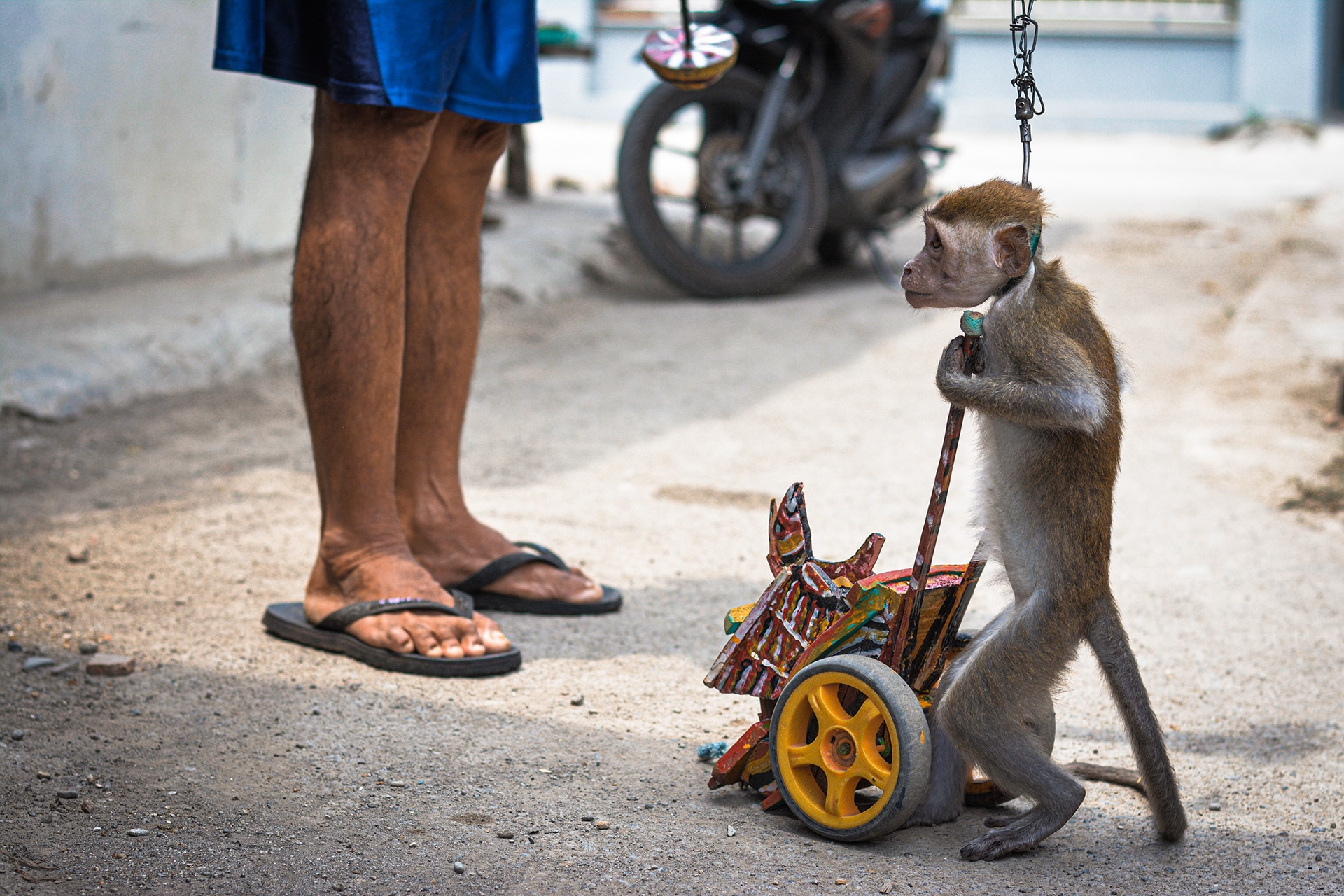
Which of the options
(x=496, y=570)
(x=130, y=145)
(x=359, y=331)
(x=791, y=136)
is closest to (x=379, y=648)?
(x=496, y=570)

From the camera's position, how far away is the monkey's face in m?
1.71

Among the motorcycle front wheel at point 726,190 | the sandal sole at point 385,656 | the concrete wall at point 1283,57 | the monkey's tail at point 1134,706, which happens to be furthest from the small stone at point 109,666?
the concrete wall at point 1283,57

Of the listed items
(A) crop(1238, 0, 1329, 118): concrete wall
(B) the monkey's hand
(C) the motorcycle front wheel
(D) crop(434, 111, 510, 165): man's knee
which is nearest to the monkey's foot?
(B) the monkey's hand

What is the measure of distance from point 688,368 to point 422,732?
287 cm

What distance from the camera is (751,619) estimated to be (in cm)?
186

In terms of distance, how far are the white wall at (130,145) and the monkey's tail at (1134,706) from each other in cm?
385

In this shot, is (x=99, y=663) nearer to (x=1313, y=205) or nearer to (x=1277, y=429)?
(x=1277, y=429)

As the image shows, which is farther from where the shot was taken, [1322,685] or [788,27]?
[788,27]

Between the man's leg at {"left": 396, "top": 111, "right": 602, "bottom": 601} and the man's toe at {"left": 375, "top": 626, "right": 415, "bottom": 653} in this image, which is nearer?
Answer: the man's toe at {"left": 375, "top": 626, "right": 415, "bottom": 653}

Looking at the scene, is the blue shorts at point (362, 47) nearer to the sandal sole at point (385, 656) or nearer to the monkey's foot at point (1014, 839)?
the sandal sole at point (385, 656)

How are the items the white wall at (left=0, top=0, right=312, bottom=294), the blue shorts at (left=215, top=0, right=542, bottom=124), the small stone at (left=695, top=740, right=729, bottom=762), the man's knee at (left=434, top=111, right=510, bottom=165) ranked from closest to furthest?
the small stone at (left=695, top=740, right=729, bottom=762) → the blue shorts at (left=215, top=0, right=542, bottom=124) → the man's knee at (left=434, top=111, right=510, bottom=165) → the white wall at (left=0, top=0, right=312, bottom=294)

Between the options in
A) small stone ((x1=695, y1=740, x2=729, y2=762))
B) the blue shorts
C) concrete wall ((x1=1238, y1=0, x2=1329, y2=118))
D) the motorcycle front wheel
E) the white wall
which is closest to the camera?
small stone ((x1=695, y1=740, x2=729, y2=762))

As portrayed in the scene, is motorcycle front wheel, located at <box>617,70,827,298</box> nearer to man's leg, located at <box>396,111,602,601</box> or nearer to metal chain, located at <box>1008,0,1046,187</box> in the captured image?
man's leg, located at <box>396,111,602,601</box>

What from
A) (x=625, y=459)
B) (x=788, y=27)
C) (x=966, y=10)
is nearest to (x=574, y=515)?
(x=625, y=459)
